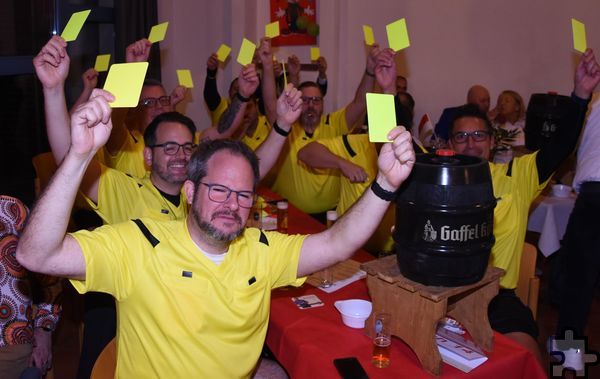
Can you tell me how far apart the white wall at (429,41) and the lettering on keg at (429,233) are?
4.56 m

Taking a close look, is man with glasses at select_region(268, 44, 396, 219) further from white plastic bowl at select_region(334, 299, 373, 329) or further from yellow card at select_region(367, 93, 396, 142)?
yellow card at select_region(367, 93, 396, 142)

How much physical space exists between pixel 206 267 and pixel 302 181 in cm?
252

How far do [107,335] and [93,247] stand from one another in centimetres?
112

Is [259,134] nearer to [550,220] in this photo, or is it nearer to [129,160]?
[129,160]

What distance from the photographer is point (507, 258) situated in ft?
10.0

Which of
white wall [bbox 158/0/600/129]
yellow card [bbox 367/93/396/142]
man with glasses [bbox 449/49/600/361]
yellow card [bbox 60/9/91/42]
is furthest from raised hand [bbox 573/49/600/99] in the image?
white wall [bbox 158/0/600/129]

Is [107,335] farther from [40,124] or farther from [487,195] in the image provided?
[40,124]

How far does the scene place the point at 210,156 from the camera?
219 cm

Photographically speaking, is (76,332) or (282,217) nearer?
(282,217)

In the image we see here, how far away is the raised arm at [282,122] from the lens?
3041 millimetres

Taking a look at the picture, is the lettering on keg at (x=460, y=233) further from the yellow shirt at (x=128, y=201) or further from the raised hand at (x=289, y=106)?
the yellow shirt at (x=128, y=201)

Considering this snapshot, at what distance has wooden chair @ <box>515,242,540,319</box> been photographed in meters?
3.20

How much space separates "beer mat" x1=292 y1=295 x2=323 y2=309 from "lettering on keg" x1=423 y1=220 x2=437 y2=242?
2.33 feet

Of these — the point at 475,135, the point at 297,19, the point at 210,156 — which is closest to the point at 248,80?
the point at 475,135
